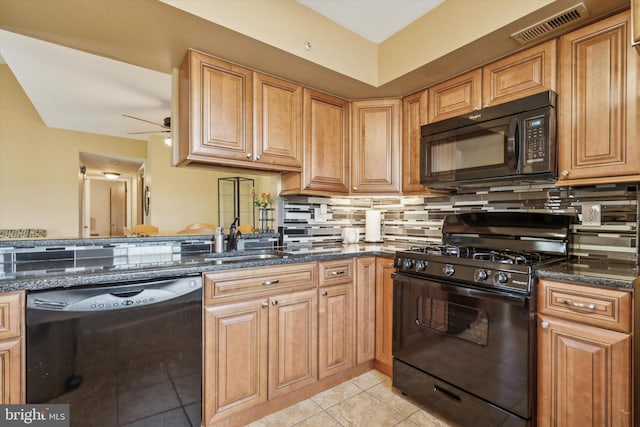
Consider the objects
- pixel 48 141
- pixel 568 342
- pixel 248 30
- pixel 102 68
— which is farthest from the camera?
pixel 48 141

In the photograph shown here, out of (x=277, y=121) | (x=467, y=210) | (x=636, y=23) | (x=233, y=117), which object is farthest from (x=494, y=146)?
(x=233, y=117)

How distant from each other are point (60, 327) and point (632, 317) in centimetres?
224

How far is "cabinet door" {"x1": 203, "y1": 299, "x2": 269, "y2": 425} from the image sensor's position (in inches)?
59.4

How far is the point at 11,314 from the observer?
1103 mm

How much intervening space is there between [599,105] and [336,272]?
5.60 ft

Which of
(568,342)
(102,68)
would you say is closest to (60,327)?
(568,342)

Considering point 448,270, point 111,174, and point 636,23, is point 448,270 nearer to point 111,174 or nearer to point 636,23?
point 636,23

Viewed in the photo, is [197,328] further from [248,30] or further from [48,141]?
[48,141]

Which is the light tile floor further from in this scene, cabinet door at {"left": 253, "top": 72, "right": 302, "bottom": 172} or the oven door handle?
cabinet door at {"left": 253, "top": 72, "right": 302, "bottom": 172}

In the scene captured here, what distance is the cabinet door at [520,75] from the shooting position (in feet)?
5.54

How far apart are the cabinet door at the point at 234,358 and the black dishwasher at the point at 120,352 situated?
0.05 metres

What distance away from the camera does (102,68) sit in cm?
285

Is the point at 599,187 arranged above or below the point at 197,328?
above

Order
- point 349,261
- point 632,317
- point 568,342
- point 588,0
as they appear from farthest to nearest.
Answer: point 349,261 < point 588,0 < point 568,342 < point 632,317
